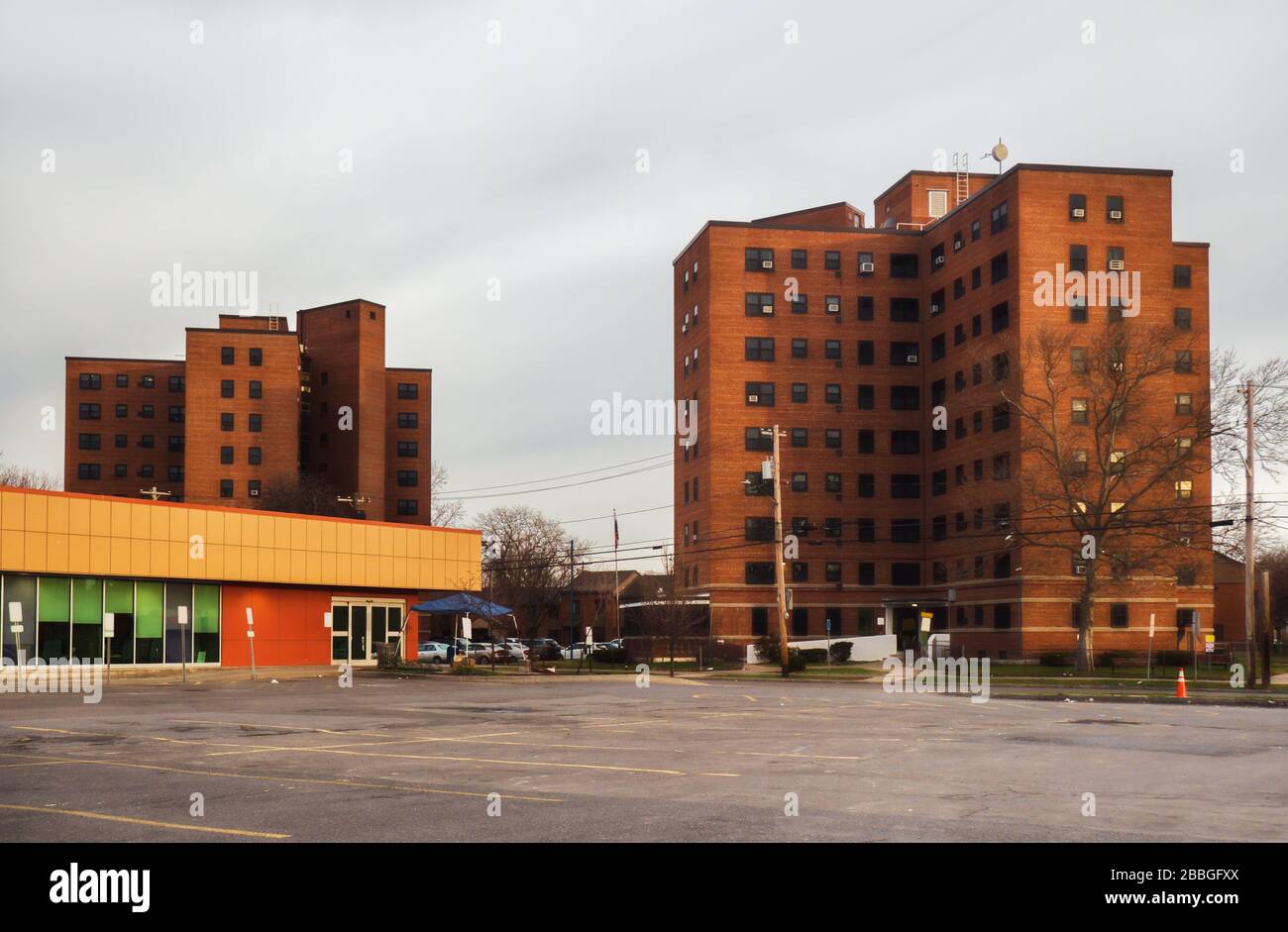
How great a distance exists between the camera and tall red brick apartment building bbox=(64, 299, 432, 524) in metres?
104

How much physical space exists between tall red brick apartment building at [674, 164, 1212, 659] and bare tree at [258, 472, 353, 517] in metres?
28.3

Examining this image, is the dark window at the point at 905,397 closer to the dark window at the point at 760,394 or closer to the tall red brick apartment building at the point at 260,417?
the dark window at the point at 760,394

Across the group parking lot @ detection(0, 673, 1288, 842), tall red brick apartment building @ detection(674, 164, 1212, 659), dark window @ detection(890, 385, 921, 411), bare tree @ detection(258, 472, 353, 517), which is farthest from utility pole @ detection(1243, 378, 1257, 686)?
bare tree @ detection(258, 472, 353, 517)

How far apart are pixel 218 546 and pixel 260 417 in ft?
168

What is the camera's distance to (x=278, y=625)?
58344mm

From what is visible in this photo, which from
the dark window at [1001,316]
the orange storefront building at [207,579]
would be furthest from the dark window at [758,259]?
the orange storefront building at [207,579]

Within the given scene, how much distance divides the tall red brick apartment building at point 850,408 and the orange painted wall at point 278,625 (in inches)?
1274

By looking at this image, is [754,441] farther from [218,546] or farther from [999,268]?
[218,546]

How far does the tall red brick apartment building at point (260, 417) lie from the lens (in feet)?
340

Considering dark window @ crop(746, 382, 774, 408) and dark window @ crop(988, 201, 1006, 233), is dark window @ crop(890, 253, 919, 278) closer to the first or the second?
dark window @ crop(988, 201, 1006, 233)

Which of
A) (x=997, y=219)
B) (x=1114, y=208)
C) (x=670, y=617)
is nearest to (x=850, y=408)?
(x=997, y=219)

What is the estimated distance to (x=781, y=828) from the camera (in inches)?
420
